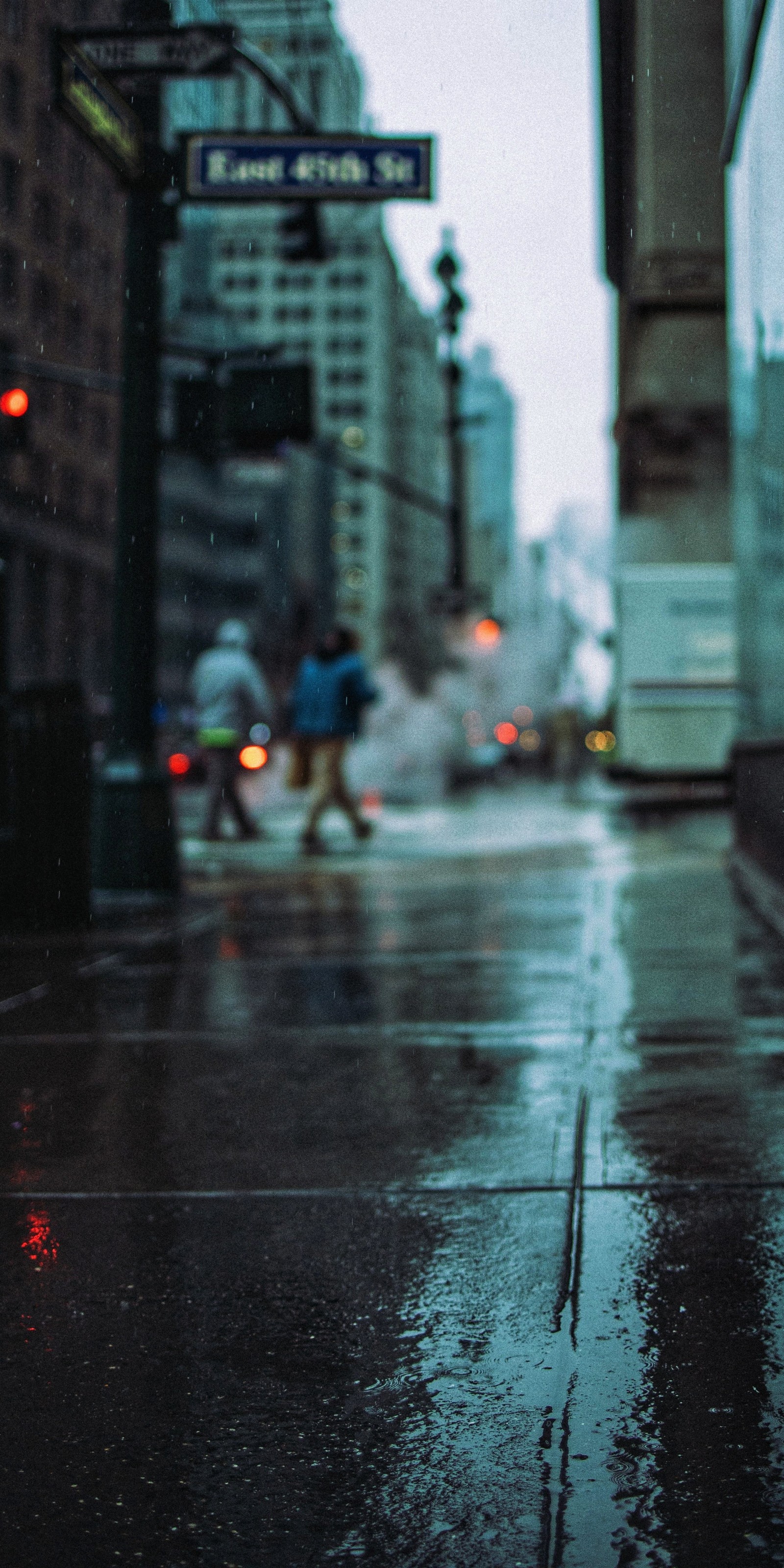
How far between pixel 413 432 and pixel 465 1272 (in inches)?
6590

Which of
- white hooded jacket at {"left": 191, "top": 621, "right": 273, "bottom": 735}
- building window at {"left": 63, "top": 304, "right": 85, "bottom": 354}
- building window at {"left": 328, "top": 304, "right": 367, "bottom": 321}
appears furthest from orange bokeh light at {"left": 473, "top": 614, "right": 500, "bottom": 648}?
building window at {"left": 328, "top": 304, "right": 367, "bottom": 321}

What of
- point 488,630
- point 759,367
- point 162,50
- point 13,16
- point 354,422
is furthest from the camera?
point 354,422

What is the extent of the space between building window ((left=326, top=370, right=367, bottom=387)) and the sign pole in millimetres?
144219

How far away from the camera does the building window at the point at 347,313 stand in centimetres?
15088

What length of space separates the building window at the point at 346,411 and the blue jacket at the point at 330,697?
13879 centimetres

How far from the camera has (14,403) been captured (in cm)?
1234

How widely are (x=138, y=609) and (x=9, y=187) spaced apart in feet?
152

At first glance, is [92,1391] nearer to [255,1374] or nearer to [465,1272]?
[255,1374]

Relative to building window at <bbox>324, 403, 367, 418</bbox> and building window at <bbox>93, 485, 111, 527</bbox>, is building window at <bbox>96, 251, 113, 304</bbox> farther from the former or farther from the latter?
building window at <bbox>324, 403, 367, 418</bbox>

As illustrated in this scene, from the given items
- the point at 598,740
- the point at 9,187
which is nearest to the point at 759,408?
the point at 9,187

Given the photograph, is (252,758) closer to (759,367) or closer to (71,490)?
(759,367)

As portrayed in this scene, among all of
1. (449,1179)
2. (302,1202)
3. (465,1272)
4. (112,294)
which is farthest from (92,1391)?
(112,294)

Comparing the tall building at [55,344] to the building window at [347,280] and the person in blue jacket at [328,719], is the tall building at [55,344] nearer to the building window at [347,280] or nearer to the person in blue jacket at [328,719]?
the person in blue jacket at [328,719]

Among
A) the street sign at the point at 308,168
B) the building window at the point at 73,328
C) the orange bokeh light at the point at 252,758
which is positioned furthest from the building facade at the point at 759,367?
the building window at the point at 73,328
